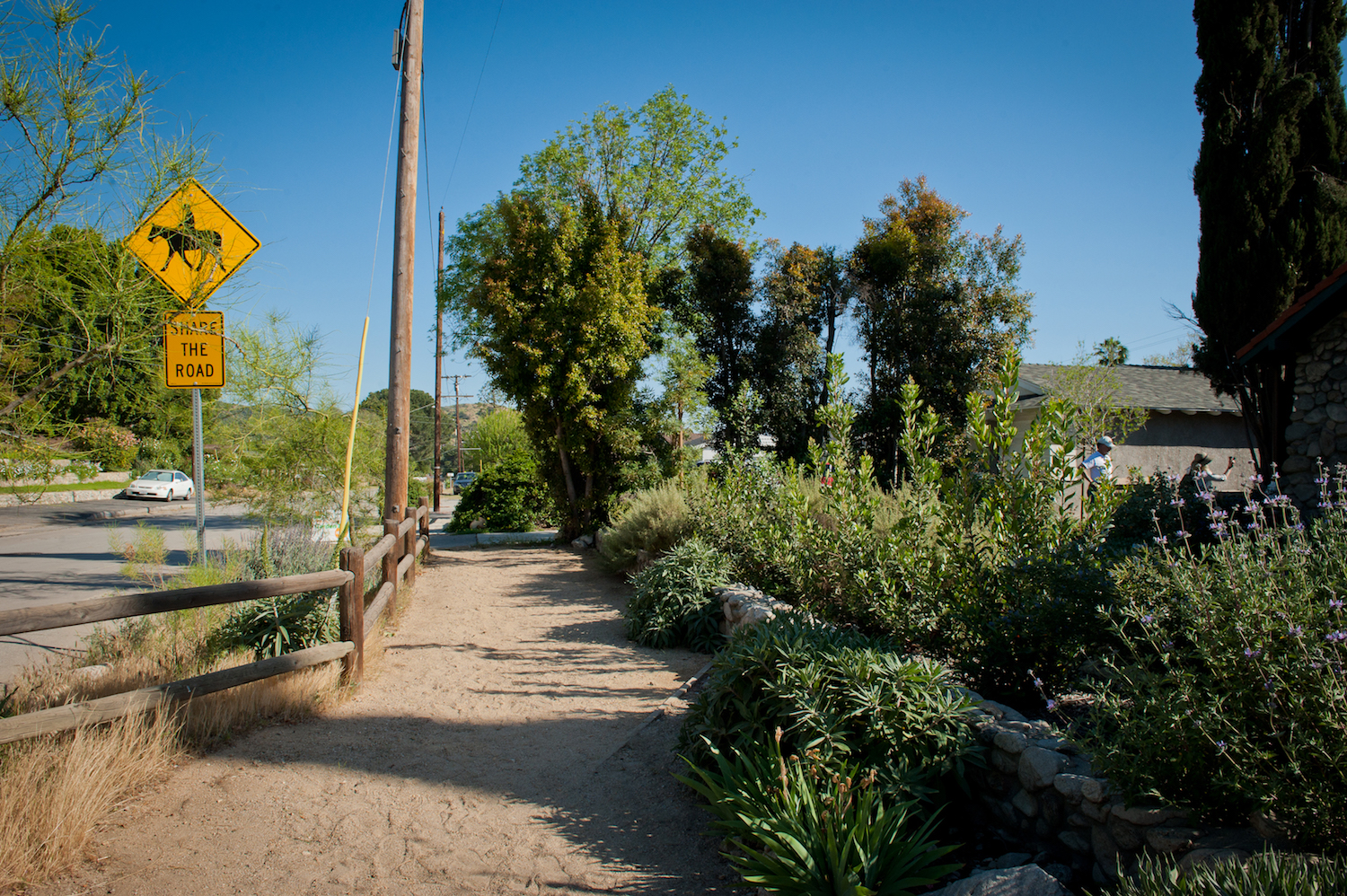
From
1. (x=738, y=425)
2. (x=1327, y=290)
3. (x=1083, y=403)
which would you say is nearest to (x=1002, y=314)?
(x=1083, y=403)

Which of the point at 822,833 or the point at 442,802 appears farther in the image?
the point at 442,802

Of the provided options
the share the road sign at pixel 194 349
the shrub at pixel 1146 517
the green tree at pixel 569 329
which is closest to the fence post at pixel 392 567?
the share the road sign at pixel 194 349

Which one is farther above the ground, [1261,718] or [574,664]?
[1261,718]

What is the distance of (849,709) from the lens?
10.9 ft

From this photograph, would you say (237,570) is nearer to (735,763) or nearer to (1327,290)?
(735,763)

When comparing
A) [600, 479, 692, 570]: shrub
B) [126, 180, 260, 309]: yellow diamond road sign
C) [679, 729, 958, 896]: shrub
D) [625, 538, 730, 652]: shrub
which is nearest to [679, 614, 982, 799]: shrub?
[679, 729, 958, 896]: shrub

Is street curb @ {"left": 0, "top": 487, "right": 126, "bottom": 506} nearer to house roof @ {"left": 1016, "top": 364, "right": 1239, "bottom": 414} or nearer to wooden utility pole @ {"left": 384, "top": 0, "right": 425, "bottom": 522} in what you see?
wooden utility pole @ {"left": 384, "top": 0, "right": 425, "bottom": 522}

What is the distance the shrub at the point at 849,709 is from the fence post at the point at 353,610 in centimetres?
286

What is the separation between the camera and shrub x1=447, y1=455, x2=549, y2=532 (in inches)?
725

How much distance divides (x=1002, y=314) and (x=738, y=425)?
7.78 metres

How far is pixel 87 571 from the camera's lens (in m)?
10.7

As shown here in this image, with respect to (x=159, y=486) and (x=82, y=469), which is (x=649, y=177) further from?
(x=159, y=486)

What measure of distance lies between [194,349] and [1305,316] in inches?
406

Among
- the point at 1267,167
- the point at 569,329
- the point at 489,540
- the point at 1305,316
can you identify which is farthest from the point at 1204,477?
the point at 489,540
